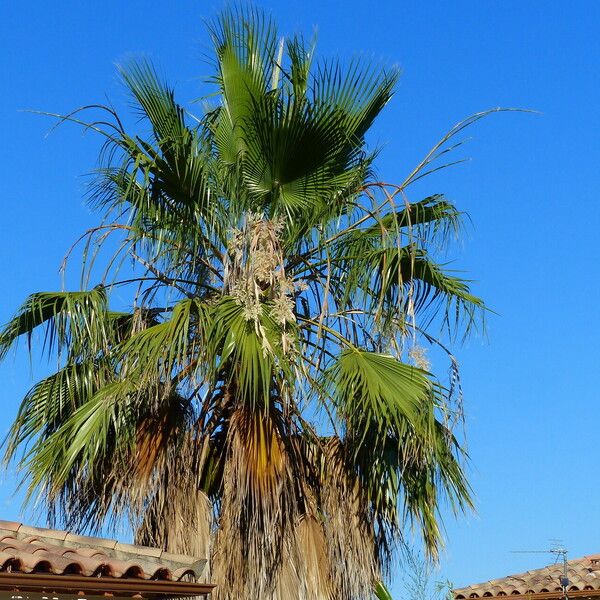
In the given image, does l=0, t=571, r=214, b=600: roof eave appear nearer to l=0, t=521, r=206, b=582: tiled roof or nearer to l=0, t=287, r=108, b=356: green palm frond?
l=0, t=521, r=206, b=582: tiled roof

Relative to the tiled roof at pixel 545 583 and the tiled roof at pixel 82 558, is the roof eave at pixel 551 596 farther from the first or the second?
the tiled roof at pixel 82 558

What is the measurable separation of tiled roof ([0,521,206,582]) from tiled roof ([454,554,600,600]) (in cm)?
609

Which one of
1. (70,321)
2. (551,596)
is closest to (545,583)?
(551,596)

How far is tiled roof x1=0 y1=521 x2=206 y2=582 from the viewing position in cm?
855

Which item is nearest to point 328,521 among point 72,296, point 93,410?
point 93,410

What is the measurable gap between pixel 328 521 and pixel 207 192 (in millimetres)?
3630

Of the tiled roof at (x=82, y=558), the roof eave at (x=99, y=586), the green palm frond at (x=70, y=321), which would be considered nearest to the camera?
the roof eave at (x=99, y=586)

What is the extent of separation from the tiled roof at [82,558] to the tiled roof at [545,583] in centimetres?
609

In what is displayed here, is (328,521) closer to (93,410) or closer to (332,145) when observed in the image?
(93,410)

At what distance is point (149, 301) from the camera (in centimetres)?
1347

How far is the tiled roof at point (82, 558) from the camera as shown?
855 cm

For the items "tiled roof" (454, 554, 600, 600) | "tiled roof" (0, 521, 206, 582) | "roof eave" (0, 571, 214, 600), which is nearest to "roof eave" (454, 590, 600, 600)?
"tiled roof" (454, 554, 600, 600)

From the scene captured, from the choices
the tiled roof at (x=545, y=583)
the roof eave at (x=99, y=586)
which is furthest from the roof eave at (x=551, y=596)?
the roof eave at (x=99, y=586)

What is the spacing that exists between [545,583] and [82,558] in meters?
7.72
